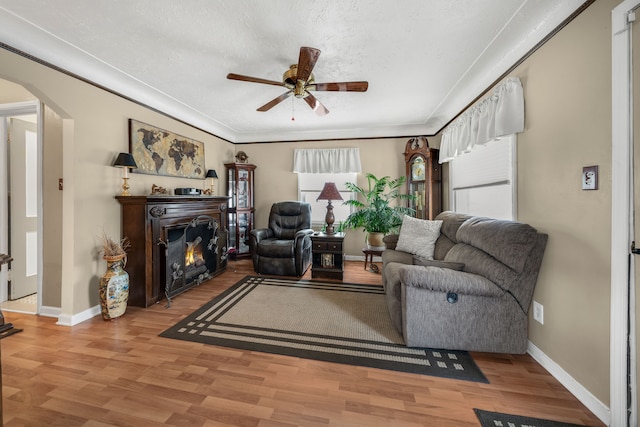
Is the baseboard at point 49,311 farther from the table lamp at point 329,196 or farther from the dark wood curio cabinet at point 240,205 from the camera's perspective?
the table lamp at point 329,196

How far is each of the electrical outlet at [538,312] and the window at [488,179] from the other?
70 centimetres

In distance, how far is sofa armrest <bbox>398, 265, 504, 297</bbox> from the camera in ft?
5.91

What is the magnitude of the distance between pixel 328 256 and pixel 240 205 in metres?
2.14

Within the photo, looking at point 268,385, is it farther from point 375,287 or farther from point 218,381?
point 375,287

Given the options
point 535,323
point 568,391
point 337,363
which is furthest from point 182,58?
point 568,391

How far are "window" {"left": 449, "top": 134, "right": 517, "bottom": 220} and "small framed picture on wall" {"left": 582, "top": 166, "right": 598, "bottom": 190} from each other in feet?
2.27

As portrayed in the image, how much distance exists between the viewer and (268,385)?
1618 millimetres

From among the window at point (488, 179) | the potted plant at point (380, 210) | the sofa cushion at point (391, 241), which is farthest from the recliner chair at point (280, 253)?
the window at point (488, 179)

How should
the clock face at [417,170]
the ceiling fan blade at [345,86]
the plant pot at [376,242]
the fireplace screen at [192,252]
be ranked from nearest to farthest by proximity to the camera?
the ceiling fan blade at [345,86] → the fireplace screen at [192,252] → the plant pot at [376,242] → the clock face at [417,170]

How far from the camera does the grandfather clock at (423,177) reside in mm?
3994

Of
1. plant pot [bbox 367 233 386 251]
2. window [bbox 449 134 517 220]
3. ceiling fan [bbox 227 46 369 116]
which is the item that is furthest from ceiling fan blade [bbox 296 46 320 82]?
plant pot [bbox 367 233 386 251]

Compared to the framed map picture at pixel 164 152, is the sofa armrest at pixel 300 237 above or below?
below

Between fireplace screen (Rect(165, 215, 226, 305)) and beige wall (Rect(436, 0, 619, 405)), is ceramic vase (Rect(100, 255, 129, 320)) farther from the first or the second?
beige wall (Rect(436, 0, 619, 405))

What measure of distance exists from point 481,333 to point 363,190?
3.09 meters
